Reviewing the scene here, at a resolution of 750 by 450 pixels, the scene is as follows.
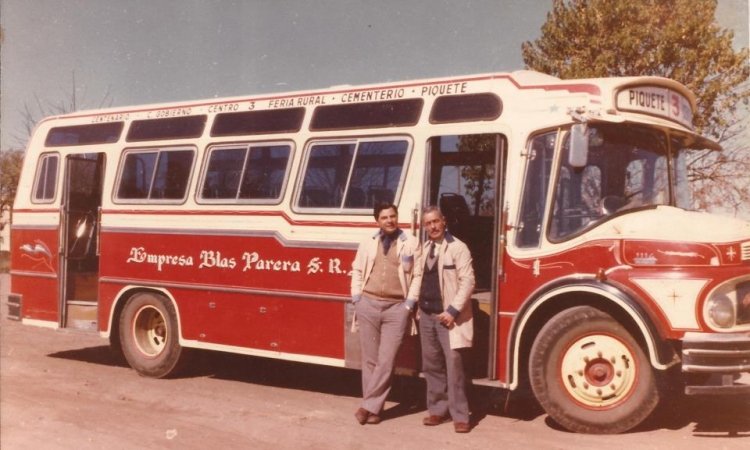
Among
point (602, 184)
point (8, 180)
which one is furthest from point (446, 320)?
point (8, 180)

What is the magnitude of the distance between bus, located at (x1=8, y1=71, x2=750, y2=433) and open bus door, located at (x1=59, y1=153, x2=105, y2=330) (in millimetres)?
28

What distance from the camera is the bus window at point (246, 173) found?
8.60 meters

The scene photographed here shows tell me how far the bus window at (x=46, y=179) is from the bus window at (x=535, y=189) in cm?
648

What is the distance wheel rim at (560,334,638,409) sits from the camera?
6.49 m

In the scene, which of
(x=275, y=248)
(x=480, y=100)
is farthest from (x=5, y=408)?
(x=480, y=100)

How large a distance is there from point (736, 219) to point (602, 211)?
3.48 feet

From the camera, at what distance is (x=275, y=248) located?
846cm

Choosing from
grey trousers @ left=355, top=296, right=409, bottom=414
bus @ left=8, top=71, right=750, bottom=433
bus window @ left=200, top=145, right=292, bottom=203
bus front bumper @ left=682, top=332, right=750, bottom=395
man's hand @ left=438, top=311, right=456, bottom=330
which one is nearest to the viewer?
bus front bumper @ left=682, top=332, right=750, bottom=395

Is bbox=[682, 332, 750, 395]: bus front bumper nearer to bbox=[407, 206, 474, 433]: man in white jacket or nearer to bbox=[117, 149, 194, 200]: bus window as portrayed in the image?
bbox=[407, 206, 474, 433]: man in white jacket

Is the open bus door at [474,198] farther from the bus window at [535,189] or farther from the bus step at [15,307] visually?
the bus step at [15,307]

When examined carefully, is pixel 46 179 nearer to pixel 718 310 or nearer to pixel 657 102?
pixel 657 102

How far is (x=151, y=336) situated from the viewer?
9773 millimetres

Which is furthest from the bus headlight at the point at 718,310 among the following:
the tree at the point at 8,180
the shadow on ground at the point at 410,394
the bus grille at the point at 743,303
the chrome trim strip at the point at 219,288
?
the tree at the point at 8,180

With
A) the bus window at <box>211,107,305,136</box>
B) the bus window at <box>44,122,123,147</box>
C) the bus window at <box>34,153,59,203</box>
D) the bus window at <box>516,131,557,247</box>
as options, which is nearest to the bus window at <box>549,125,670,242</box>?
the bus window at <box>516,131,557,247</box>
